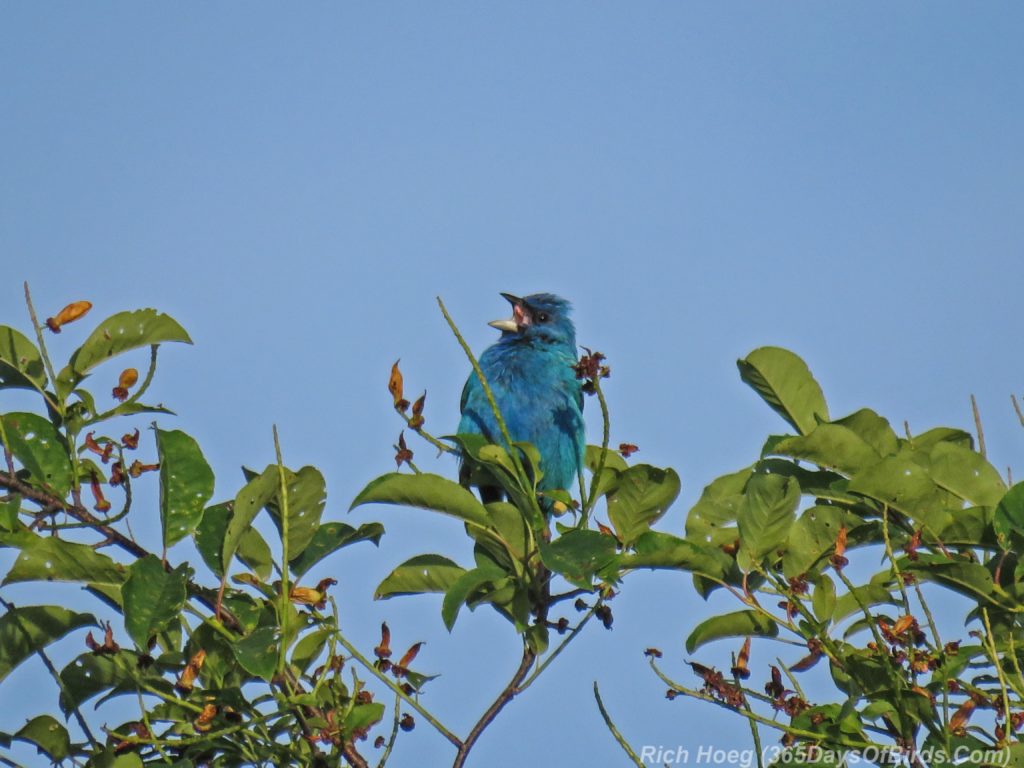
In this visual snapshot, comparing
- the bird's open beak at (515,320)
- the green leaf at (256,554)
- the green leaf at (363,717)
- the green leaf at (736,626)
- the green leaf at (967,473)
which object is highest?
the bird's open beak at (515,320)

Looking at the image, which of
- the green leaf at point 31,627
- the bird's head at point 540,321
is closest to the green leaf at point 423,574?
the green leaf at point 31,627

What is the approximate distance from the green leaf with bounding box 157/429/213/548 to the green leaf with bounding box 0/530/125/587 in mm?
143

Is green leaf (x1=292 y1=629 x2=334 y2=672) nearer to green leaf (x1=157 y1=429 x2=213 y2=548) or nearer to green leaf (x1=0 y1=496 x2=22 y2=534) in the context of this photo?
green leaf (x1=157 y1=429 x2=213 y2=548)

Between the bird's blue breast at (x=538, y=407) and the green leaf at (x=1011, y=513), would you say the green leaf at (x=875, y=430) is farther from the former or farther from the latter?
the bird's blue breast at (x=538, y=407)

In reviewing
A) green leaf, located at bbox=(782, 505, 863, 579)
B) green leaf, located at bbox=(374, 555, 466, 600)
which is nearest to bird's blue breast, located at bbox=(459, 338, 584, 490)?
green leaf, located at bbox=(374, 555, 466, 600)

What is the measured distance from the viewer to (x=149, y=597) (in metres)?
2.64

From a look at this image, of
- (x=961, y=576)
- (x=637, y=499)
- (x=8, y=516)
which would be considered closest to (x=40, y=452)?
(x=8, y=516)

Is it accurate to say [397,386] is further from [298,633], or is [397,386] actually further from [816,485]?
[816,485]

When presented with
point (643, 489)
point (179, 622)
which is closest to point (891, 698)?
point (643, 489)

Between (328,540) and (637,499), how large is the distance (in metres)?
0.74

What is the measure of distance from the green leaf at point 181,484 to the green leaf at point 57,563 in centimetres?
14

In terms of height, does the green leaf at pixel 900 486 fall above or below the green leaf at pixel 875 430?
below

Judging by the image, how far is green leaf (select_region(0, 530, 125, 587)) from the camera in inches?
108

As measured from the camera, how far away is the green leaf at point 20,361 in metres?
3.05
